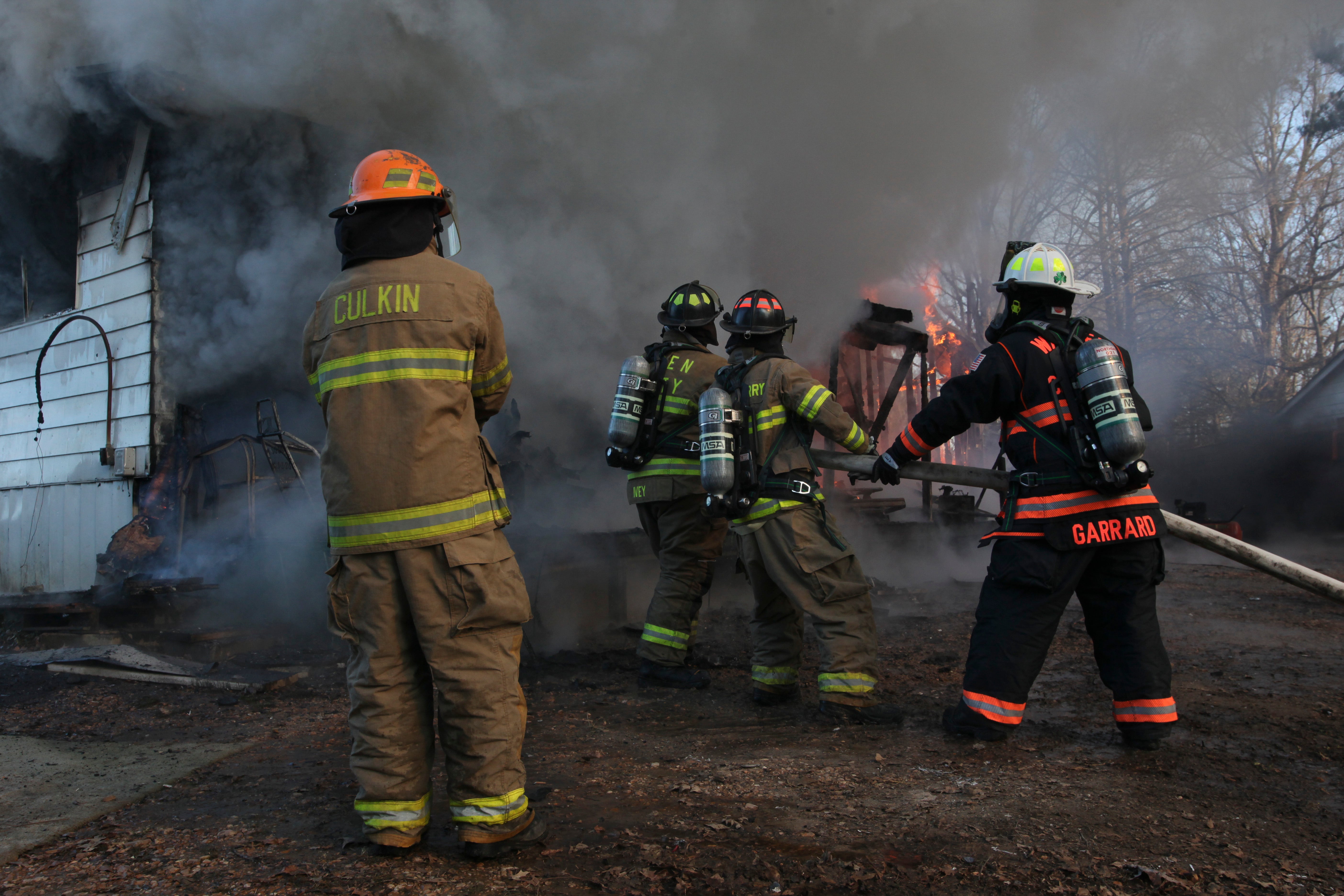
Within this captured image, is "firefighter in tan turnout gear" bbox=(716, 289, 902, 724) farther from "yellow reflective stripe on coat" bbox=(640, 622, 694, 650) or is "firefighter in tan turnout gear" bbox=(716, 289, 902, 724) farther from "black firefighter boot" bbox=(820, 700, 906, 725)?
"yellow reflective stripe on coat" bbox=(640, 622, 694, 650)

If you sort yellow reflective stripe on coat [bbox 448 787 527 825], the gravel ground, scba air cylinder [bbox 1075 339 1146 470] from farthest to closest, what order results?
scba air cylinder [bbox 1075 339 1146 470] → yellow reflective stripe on coat [bbox 448 787 527 825] → the gravel ground

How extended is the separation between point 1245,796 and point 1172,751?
0.39m

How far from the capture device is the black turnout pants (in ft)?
8.69

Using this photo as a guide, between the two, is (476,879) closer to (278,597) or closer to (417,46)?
(278,597)

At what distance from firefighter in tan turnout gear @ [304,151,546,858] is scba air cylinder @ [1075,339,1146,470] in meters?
1.92

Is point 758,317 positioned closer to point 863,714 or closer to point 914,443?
point 914,443

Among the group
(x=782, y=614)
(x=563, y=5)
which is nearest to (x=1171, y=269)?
(x=563, y=5)

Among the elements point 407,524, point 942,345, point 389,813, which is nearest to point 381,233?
point 407,524

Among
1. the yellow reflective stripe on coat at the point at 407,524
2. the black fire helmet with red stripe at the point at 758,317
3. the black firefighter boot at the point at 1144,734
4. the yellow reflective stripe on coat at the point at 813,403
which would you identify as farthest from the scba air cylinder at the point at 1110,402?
the yellow reflective stripe on coat at the point at 407,524

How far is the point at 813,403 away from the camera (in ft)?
11.0

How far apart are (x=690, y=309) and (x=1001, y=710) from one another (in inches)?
98.5

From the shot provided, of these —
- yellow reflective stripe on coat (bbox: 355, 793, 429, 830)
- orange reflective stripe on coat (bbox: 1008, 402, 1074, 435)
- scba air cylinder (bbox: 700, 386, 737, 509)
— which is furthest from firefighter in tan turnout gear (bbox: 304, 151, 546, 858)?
orange reflective stripe on coat (bbox: 1008, 402, 1074, 435)

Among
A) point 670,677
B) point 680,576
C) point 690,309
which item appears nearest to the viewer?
point 670,677

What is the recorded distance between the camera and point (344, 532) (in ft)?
6.49
